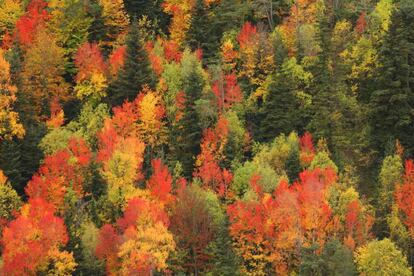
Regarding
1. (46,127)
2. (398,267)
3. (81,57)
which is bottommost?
(398,267)

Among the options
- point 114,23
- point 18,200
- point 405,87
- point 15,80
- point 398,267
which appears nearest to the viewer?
point 398,267

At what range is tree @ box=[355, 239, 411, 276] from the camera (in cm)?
5744

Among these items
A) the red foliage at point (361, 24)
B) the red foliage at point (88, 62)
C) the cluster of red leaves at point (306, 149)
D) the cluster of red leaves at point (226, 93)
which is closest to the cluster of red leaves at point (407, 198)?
the cluster of red leaves at point (306, 149)

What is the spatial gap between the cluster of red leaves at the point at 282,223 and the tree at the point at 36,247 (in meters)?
15.2

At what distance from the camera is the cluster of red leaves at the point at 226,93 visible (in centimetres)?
8194

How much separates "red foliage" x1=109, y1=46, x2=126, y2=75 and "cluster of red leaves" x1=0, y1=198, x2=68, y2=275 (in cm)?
2663

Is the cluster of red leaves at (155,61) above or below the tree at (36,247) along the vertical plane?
above

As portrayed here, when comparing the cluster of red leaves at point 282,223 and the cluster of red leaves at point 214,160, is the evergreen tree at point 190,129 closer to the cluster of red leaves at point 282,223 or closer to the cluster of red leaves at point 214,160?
the cluster of red leaves at point 214,160

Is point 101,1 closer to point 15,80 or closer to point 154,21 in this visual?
point 154,21

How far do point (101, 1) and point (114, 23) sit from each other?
362 centimetres

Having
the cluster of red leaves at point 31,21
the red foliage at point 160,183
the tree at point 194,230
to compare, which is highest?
the cluster of red leaves at point 31,21

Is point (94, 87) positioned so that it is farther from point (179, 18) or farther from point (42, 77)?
point (179, 18)

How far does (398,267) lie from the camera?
57.3 metres

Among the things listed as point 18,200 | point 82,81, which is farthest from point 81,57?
point 18,200
